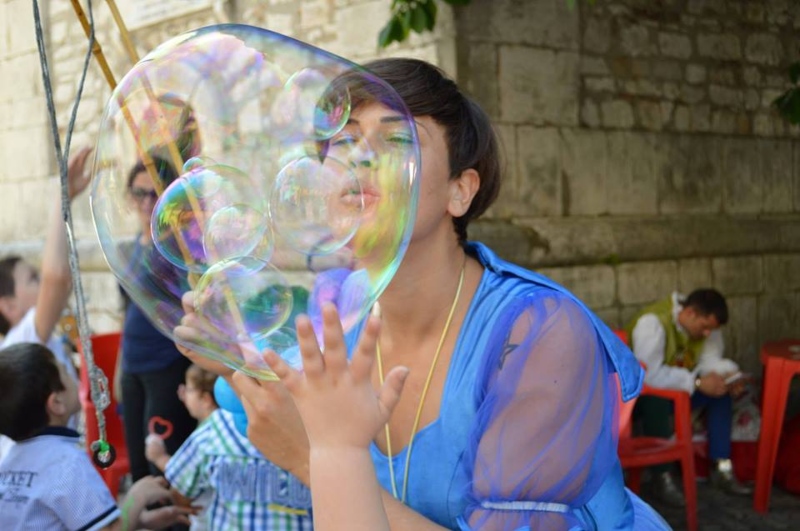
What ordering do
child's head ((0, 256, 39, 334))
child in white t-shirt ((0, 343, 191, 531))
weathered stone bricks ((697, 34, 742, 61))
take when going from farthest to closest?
1. weathered stone bricks ((697, 34, 742, 61))
2. child's head ((0, 256, 39, 334))
3. child in white t-shirt ((0, 343, 191, 531))

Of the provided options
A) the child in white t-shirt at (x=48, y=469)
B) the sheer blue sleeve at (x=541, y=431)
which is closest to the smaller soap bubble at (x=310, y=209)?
the sheer blue sleeve at (x=541, y=431)

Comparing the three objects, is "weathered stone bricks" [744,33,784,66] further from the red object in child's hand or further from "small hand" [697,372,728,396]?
the red object in child's hand

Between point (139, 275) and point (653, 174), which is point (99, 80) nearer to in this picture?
point (653, 174)

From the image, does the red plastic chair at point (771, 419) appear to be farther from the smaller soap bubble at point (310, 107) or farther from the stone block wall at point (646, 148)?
the smaller soap bubble at point (310, 107)

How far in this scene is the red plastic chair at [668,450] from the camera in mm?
4625

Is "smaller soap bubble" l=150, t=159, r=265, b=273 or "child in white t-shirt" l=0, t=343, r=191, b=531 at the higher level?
"smaller soap bubble" l=150, t=159, r=265, b=273

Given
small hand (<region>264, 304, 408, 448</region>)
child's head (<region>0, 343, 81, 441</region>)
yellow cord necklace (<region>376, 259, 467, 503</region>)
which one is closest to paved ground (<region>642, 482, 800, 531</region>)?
child's head (<region>0, 343, 81, 441</region>)

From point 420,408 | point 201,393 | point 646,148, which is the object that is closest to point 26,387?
point 201,393

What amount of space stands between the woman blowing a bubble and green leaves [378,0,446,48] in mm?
2905

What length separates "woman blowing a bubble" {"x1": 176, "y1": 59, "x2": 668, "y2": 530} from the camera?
→ 156 cm

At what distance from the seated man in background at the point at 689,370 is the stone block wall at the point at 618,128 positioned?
0.59 metres

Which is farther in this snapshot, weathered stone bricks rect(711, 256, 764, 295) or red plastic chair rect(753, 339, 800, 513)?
weathered stone bricks rect(711, 256, 764, 295)

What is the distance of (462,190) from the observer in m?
1.79

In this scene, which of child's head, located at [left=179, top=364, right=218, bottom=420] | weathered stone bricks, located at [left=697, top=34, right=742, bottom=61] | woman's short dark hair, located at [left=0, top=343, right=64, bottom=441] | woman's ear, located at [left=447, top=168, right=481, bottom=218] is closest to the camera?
woman's ear, located at [left=447, top=168, right=481, bottom=218]
